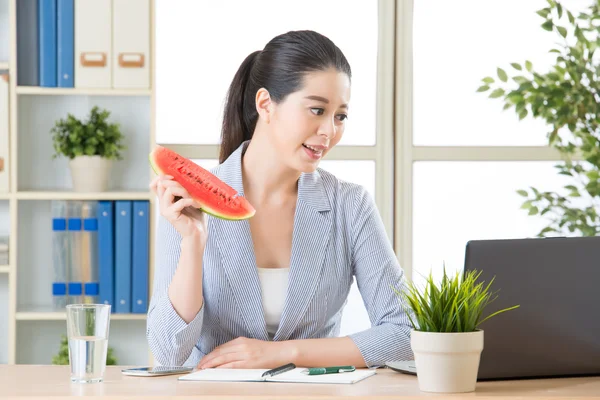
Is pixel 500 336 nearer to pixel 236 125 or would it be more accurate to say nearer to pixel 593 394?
pixel 593 394

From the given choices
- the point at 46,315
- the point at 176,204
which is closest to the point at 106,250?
the point at 46,315

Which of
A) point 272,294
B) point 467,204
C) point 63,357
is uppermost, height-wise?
point 467,204

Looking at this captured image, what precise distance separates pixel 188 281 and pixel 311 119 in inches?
23.2

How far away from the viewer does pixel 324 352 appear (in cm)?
192

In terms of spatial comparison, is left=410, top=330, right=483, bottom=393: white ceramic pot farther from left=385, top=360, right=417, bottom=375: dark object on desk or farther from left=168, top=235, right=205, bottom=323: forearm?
left=168, top=235, right=205, bottom=323: forearm

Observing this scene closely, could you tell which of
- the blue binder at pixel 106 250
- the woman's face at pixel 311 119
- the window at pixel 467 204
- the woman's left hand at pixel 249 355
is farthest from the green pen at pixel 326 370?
the window at pixel 467 204

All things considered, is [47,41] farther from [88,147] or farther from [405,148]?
[405,148]

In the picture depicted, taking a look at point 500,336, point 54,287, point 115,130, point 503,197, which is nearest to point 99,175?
point 115,130

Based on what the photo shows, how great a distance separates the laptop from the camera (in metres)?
1.56

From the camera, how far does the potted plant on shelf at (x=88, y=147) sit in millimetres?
3512

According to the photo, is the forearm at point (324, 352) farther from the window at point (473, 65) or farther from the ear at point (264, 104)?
the window at point (473, 65)

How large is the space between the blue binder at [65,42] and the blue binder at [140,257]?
0.63 m

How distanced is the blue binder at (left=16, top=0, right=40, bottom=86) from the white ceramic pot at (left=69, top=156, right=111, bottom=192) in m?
0.40

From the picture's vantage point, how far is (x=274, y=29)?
389 cm
